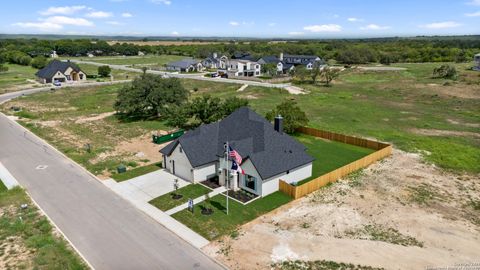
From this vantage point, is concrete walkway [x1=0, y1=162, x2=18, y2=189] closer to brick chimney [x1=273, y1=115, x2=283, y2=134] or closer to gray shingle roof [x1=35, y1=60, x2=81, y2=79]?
brick chimney [x1=273, y1=115, x2=283, y2=134]

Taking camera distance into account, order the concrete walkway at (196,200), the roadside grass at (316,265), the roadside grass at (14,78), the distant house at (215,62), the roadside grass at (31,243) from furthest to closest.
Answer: the distant house at (215,62)
the roadside grass at (14,78)
the concrete walkway at (196,200)
the roadside grass at (31,243)
the roadside grass at (316,265)

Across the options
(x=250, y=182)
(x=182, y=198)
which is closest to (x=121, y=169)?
(x=182, y=198)

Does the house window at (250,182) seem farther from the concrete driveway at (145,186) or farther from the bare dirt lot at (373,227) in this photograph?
the concrete driveway at (145,186)

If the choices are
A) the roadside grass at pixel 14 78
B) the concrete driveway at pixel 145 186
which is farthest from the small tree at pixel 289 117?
the roadside grass at pixel 14 78

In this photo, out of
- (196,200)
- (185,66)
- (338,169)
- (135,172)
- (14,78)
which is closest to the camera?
(196,200)

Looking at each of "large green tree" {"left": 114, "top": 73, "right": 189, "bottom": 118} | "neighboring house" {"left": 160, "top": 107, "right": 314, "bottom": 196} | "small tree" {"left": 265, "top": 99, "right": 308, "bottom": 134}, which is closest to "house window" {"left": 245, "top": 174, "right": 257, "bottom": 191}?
"neighboring house" {"left": 160, "top": 107, "right": 314, "bottom": 196}

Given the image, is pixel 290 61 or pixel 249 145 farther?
pixel 290 61

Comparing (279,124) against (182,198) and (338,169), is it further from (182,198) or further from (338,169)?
(182,198)
